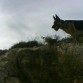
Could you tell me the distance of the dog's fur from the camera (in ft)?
117

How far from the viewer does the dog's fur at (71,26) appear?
35522mm

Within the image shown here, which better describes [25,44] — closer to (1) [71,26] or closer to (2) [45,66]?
(1) [71,26]

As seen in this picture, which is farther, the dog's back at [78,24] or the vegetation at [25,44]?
the dog's back at [78,24]

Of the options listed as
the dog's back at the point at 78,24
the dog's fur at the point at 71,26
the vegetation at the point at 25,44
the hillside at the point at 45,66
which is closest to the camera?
the hillside at the point at 45,66

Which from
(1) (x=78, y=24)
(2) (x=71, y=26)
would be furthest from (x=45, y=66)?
(1) (x=78, y=24)

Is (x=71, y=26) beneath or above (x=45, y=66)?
above

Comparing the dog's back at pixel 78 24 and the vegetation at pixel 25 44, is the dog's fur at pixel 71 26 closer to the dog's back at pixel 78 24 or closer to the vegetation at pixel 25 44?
the dog's back at pixel 78 24

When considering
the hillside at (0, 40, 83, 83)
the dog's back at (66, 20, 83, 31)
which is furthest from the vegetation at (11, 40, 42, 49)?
the hillside at (0, 40, 83, 83)

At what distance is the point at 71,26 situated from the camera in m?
36.2

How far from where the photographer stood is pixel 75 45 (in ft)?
102

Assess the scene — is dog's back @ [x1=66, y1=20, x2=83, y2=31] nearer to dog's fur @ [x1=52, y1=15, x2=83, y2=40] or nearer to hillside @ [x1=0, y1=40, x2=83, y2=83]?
dog's fur @ [x1=52, y1=15, x2=83, y2=40]

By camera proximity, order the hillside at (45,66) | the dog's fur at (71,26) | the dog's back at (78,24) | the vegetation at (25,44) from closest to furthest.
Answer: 1. the hillside at (45,66)
2. the dog's fur at (71,26)
3. the vegetation at (25,44)
4. the dog's back at (78,24)

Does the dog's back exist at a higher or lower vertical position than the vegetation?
higher

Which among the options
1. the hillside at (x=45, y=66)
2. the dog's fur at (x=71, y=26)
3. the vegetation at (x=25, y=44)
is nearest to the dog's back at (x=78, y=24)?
the dog's fur at (x=71, y=26)
